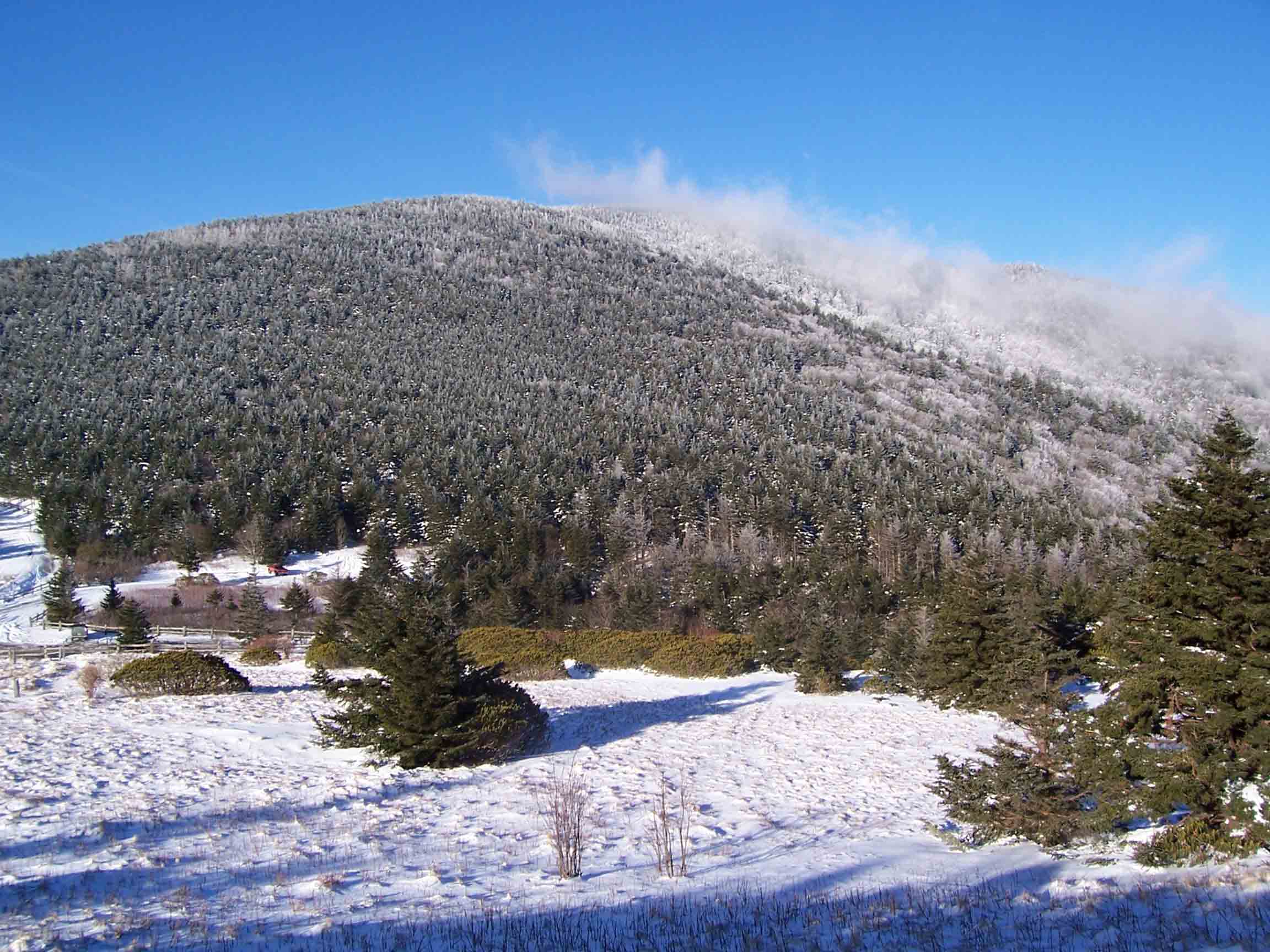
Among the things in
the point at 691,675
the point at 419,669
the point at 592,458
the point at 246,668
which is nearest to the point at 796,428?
the point at 592,458

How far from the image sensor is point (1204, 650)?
7.83 meters

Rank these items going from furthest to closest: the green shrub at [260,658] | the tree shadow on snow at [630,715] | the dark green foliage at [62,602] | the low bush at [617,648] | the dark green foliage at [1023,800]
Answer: the dark green foliage at [62,602] → the low bush at [617,648] → the green shrub at [260,658] → the tree shadow on snow at [630,715] → the dark green foliage at [1023,800]

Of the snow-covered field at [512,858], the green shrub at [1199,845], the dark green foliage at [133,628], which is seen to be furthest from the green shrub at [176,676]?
the green shrub at [1199,845]

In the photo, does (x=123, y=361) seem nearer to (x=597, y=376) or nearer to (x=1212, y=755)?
(x=597, y=376)

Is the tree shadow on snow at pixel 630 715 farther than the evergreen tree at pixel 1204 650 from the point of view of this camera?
Yes

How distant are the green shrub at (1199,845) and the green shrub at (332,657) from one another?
18999mm

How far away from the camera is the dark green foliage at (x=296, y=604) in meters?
36.3

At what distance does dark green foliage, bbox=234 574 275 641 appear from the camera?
31.1m

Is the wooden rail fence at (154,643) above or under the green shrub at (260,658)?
Answer: above

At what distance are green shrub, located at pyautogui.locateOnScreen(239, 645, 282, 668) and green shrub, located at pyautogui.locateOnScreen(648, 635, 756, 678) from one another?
11646 millimetres

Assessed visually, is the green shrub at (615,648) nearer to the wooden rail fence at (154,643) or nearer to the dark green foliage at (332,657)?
the dark green foliage at (332,657)

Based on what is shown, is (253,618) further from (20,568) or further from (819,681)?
(20,568)

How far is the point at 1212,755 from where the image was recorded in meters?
6.91

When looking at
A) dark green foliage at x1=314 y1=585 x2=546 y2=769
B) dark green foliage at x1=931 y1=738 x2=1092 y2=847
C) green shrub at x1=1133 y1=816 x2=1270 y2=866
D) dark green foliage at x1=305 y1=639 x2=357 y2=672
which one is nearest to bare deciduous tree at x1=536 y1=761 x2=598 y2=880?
dark green foliage at x1=314 y1=585 x2=546 y2=769
